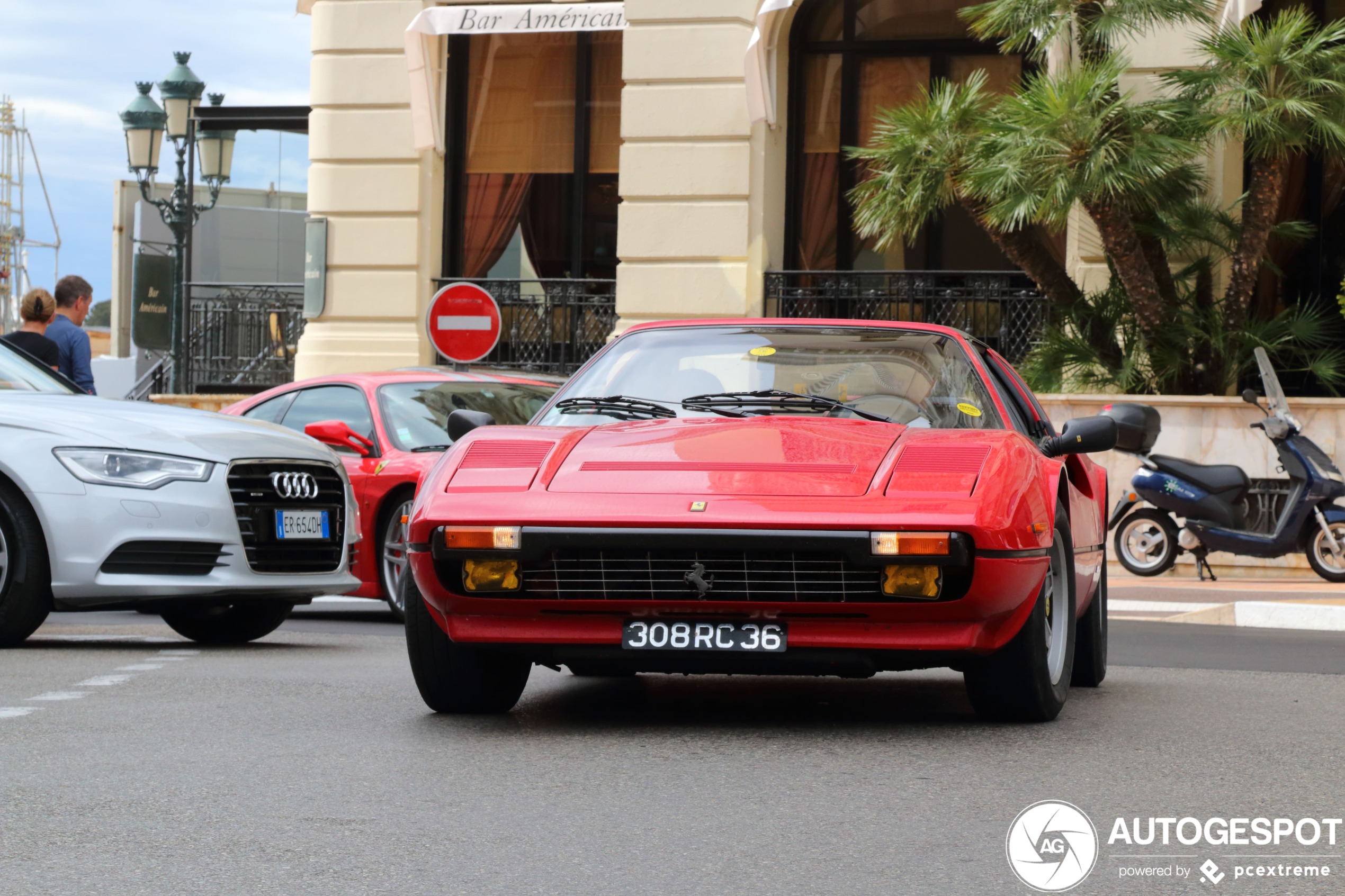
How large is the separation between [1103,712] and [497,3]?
15106mm

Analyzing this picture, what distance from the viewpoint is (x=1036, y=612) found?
5.96 m

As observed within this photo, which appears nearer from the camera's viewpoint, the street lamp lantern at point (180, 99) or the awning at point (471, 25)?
the awning at point (471, 25)

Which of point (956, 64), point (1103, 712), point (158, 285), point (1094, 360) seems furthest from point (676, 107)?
point (1103, 712)

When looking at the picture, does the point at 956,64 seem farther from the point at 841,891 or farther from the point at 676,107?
the point at 841,891

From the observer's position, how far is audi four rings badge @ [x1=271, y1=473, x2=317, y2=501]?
356 inches

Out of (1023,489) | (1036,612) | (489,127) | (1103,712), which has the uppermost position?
(489,127)

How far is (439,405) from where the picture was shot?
1123 centimetres

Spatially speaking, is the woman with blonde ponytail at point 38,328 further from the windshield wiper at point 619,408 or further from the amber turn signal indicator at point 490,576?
the amber turn signal indicator at point 490,576

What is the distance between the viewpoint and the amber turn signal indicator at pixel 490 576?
586 cm

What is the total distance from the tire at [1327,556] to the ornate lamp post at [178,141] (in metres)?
13.1

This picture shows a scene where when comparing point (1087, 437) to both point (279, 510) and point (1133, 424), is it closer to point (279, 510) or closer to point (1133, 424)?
point (1133, 424)

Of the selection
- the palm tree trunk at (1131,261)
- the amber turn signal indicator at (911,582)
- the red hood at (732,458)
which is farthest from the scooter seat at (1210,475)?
the amber turn signal indicator at (911,582)

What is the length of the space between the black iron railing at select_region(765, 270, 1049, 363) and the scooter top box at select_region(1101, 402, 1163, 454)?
38.1 feet

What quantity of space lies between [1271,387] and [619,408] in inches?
384
